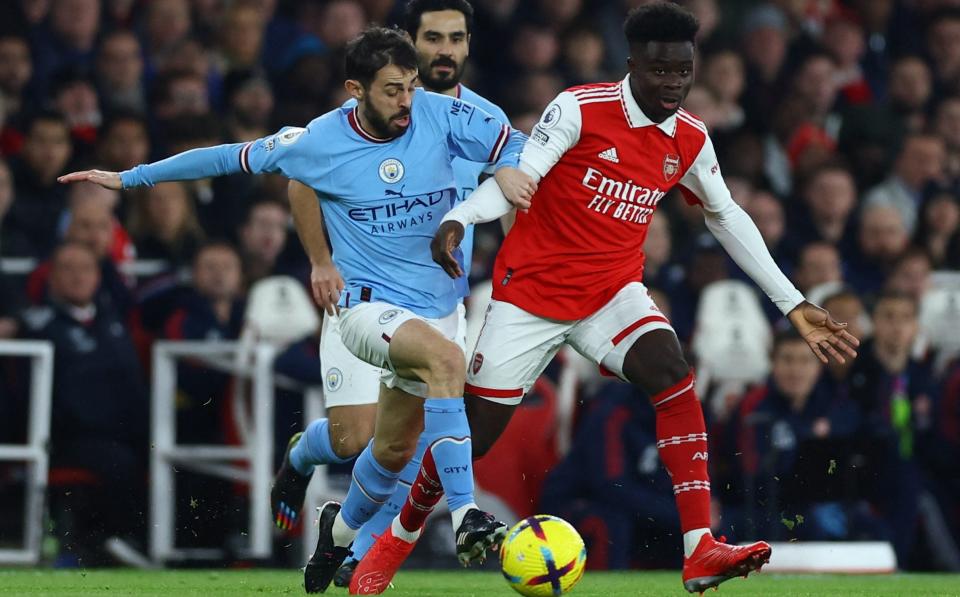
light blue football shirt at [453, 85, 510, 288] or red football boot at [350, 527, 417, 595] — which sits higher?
light blue football shirt at [453, 85, 510, 288]

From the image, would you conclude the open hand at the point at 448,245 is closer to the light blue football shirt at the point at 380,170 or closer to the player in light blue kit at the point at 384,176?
the player in light blue kit at the point at 384,176

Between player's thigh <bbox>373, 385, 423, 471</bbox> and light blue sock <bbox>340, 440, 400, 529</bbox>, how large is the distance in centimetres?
6

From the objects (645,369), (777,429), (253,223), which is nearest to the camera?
(645,369)

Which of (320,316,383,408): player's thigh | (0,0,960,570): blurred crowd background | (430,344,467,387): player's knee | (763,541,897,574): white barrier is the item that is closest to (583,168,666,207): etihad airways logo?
(430,344,467,387): player's knee

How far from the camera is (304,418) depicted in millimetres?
11188

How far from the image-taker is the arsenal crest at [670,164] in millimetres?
7602

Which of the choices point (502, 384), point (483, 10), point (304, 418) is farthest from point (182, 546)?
point (483, 10)

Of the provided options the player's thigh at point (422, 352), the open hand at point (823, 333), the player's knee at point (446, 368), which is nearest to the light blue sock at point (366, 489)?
the player's thigh at point (422, 352)

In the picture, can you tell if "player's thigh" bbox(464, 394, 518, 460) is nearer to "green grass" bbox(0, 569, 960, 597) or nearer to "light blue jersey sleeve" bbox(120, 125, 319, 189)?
"green grass" bbox(0, 569, 960, 597)

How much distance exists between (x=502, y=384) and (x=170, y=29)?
6335 mm

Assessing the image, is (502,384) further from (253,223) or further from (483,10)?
(483,10)

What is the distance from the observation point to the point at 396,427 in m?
7.79

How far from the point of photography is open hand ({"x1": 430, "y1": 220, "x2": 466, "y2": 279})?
7.02 m

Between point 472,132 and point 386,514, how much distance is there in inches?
70.5
